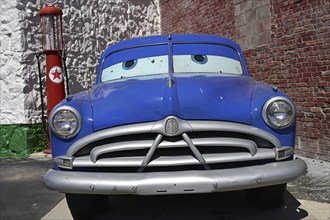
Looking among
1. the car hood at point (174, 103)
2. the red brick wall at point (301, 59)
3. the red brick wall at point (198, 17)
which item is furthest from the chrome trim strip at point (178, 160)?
the red brick wall at point (198, 17)

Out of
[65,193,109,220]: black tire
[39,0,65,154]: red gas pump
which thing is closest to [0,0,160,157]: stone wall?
[39,0,65,154]: red gas pump

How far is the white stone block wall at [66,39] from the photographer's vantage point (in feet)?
22.0

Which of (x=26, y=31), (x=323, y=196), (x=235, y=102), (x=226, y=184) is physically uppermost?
(x=26, y=31)

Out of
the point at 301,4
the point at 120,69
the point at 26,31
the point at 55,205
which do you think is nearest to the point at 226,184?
the point at 120,69

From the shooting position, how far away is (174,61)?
399cm

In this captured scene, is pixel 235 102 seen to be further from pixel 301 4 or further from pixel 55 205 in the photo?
pixel 301 4

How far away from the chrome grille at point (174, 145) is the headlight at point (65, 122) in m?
0.13

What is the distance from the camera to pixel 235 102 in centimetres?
290

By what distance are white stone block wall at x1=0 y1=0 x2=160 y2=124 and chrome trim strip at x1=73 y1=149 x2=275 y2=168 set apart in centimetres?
436

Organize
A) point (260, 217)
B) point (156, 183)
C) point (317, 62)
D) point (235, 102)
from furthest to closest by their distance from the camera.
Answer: point (317, 62)
point (260, 217)
point (235, 102)
point (156, 183)

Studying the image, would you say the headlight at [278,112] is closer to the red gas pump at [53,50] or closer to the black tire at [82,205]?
the black tire at [82,205]

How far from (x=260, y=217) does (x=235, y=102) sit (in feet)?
3.73

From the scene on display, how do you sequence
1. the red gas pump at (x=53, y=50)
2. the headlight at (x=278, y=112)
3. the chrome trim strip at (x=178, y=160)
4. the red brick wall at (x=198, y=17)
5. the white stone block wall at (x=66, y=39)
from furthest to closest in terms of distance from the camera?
Answer: the red brick wall at (x=198, y=17) → the white stone block wall at (x=66, y=39) → the red gas pump at (x=53, y=50) → the headlight at (x=278, y=112) → the chrome trim strip at (x=178, y=160)

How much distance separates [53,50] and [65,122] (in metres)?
3.93
